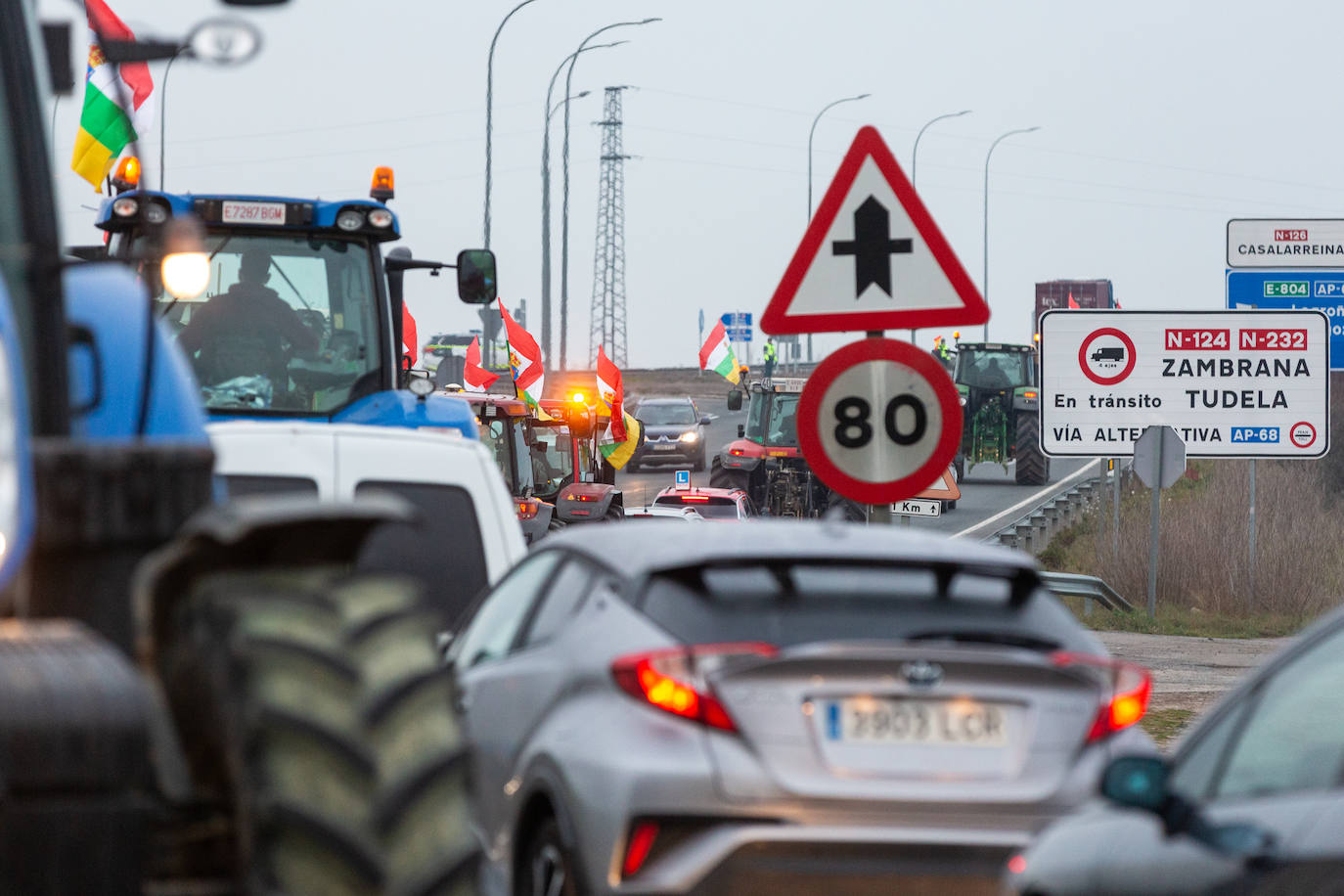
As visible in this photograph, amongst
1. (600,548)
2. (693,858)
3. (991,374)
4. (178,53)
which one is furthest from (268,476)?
(991,374)

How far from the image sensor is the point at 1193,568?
25359 mm

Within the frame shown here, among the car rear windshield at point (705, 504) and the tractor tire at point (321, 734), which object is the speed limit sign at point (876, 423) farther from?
the car rear windshield at point (705, 504)

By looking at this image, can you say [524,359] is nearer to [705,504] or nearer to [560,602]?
[705,504]

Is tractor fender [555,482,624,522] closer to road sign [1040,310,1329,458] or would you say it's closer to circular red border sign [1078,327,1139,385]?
road sign [1040,310,1329,458]

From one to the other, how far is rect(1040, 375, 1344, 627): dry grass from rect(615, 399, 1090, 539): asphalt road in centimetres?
529

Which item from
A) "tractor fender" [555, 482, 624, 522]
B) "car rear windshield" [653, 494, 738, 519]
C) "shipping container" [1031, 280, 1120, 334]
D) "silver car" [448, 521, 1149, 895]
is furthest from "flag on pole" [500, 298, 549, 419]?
"shipping container" [1031, 280, 1120, 334]

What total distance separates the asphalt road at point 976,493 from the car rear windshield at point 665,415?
126cm

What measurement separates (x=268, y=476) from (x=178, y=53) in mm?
3760

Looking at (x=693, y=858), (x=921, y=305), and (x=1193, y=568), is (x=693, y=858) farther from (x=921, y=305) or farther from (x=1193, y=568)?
(x=1193, y=568)

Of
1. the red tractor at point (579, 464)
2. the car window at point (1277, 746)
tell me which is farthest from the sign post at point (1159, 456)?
the car window at point (1277, 746)

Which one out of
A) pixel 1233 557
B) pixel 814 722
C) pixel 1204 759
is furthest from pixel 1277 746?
pixel 1233 557

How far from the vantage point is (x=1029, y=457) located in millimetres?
51688

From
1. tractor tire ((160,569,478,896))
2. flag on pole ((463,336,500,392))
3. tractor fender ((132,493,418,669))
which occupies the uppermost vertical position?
flag on pole ((463,336,500,392))

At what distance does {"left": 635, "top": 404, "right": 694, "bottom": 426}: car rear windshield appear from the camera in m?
61.9
